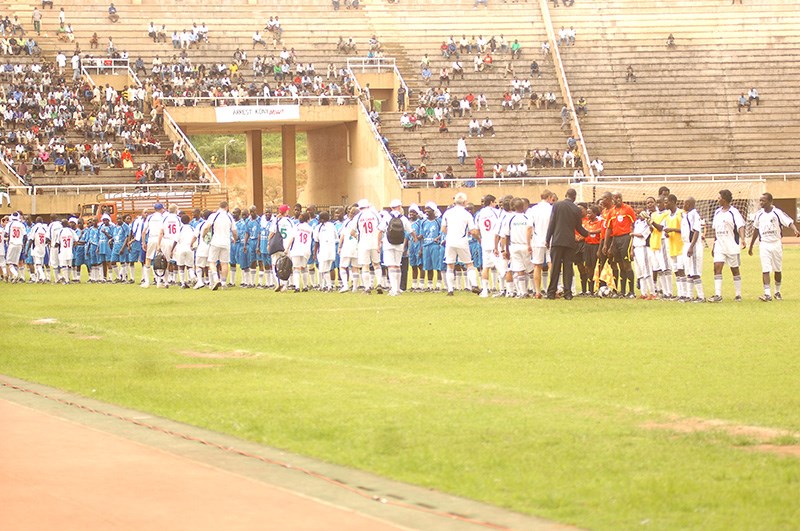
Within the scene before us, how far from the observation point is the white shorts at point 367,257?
26766 mm

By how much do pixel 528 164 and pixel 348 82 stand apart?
9.34 metres

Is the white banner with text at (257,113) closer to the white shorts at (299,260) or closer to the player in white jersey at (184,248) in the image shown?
the player in white jersey at (184,248)

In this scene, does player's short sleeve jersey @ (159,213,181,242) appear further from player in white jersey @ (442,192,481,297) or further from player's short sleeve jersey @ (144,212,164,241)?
player in white jersey @ (442,192,481,297)

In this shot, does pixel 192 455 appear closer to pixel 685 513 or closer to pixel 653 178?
pixel 685 513

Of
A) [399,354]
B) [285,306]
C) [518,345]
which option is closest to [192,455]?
[399,354]

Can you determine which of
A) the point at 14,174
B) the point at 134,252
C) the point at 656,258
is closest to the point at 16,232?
the point at 134,252

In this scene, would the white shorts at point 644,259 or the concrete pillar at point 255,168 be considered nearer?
the white shorts at point 644,259

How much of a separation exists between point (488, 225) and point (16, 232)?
646 inches

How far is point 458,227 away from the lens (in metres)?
25.4

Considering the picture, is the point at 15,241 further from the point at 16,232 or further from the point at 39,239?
the point at 39,239

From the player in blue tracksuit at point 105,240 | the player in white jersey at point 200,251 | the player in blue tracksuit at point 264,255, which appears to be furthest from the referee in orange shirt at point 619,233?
the player in blue tracksuit at point 105,240

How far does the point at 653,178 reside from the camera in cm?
5691

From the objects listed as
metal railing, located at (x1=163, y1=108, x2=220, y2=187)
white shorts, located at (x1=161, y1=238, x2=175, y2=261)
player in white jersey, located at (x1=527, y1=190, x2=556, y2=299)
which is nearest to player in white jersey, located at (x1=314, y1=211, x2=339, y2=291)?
white shorts, located at (x1=161, y1=238, x2=175, y2=261)

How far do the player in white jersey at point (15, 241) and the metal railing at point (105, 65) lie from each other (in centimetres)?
2387
